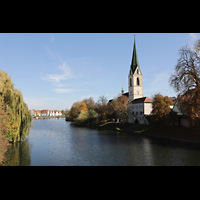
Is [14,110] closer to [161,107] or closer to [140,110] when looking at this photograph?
[161,107]

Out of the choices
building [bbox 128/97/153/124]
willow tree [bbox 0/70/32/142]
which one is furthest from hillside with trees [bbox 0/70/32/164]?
building [bbox 128/97/153/124]

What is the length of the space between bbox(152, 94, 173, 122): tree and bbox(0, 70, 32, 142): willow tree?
75.2 ft

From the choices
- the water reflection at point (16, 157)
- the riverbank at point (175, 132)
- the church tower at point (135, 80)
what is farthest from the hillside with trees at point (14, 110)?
the church tower at point (135, 80)

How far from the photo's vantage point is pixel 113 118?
54.3 m

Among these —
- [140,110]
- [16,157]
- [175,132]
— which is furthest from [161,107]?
[16,157]

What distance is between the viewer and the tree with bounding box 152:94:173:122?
3203 centimetres

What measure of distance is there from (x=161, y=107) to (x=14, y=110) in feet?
82.5

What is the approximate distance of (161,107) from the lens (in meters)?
32.2

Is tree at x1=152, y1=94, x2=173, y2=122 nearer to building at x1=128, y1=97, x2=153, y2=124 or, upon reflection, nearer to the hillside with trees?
building at x1=128, y1=97, x2=153, y2=124
